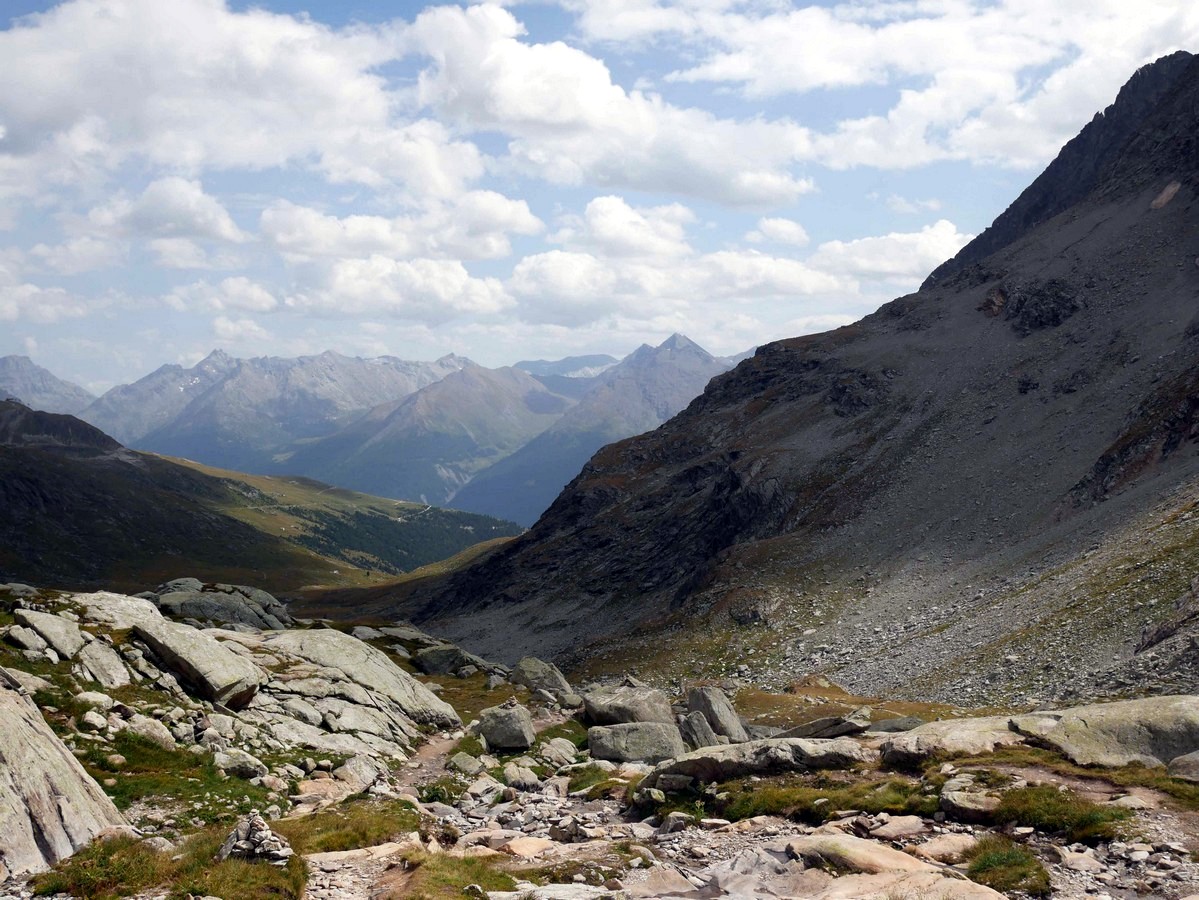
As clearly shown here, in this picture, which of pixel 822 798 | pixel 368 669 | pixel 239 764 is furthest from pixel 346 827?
pixel 368 669

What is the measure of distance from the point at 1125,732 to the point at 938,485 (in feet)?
299

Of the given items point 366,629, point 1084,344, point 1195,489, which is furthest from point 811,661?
point 1084,344

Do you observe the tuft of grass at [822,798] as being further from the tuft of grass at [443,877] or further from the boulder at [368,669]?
the boulder at [368,669]

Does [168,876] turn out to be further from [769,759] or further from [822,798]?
[769,759]

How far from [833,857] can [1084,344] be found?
131m

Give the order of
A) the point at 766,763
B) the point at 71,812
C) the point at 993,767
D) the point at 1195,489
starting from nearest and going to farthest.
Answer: the point at 71,812
the point at 993,767
the point at 766,763
the point at 1195,489

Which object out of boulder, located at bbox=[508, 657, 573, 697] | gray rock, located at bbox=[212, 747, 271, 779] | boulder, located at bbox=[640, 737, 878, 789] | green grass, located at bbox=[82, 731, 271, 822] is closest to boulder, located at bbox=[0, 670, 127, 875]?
green grass, located at bbox=[82, 731, 271, 822]

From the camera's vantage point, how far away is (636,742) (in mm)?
42188

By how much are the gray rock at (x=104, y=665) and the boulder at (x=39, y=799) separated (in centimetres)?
947

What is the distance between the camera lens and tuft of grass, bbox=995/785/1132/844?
67.6ft

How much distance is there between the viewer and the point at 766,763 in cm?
2994

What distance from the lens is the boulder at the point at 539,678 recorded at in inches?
2638

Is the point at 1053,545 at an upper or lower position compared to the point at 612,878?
lower

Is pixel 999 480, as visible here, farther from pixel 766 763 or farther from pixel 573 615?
pixel 766 763
